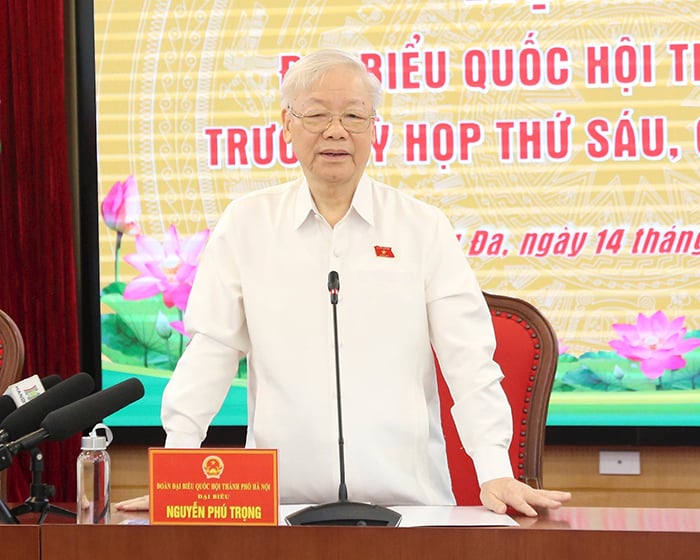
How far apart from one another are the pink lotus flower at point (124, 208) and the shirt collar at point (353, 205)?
154 centimetres

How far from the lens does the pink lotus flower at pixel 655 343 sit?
3299 mm

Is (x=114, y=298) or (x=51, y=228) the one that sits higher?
(x=51, y=228)

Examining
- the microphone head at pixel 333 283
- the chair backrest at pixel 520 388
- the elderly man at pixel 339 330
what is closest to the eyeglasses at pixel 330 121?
the elderly man at pixel 339 330

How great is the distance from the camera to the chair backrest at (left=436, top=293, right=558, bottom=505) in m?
2.29

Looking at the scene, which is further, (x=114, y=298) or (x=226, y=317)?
(x=114, y=298)

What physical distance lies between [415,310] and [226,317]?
39cm

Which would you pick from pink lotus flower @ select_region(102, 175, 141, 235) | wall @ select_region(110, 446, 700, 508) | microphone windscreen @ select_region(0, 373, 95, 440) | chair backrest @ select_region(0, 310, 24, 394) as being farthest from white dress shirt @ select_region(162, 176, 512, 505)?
pink lotus flower @ select_region(102, 175, 141, 235)

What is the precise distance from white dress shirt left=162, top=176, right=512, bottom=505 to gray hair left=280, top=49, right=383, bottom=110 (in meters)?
0.22

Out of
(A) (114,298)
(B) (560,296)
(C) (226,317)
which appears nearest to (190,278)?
(A) (114,298)

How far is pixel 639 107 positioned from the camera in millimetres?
3342

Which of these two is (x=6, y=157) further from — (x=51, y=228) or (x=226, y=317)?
(x=226, y=317)

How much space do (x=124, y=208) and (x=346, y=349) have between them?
68.9 inches

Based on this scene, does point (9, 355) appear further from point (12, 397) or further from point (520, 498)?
point (520, 498)

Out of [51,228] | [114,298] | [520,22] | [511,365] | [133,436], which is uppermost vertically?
[520,22]
